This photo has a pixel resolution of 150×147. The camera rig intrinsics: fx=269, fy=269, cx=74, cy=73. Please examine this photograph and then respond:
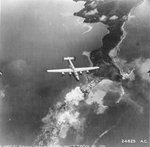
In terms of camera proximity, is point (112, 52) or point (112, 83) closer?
point (112, 83)

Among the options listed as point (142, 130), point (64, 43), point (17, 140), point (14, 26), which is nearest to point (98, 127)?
point (142, 130)

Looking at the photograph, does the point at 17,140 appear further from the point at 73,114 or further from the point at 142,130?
the point at 142,130

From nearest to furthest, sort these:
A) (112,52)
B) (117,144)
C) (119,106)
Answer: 1. (117,144)
2. (119,106)
3. (112,52)

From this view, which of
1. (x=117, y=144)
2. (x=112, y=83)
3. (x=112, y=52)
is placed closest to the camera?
(x=117, y=144)

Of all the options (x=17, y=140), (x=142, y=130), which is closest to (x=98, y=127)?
(x=142, y=130)

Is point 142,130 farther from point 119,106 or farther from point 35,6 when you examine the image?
point 35,6

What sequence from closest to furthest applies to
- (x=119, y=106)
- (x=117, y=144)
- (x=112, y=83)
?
(x=117, y=144) < (x=119, y=106) < (x=112, y=83)

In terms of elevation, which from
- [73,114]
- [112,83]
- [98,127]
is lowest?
[98,127]

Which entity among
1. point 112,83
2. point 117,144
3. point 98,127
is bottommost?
point 117,144

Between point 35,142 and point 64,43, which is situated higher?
point 64,43
